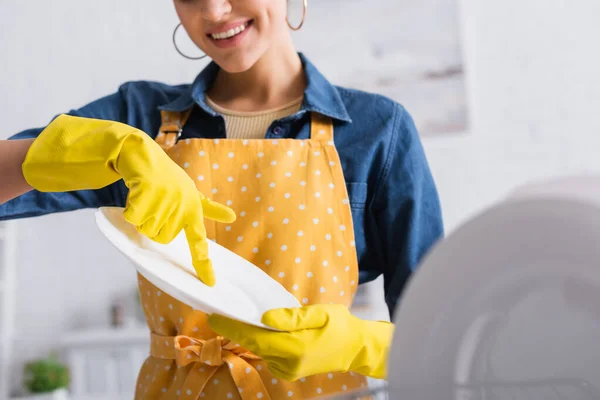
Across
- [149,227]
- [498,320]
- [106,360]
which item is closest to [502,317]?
[498,320]

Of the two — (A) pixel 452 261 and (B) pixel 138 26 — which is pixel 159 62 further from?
(A) pixel 452 261

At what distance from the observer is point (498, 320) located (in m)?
0.39

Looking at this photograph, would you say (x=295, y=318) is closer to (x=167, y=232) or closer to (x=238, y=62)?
(x=167, y=232)

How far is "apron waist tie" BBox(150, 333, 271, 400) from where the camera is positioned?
833 mm

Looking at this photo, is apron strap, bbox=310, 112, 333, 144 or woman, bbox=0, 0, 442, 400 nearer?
woman, bbox=0, 0, 442, 400

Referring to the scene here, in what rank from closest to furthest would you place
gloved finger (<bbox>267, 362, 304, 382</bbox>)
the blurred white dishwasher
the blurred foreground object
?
the blurred foreground object → gloved finger (<bbox>267, 362, 304, 382</bbox>) → the blurred white dishwasher

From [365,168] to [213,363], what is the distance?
0.32 m

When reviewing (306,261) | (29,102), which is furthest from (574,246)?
(29,102)

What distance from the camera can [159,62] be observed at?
269 cm

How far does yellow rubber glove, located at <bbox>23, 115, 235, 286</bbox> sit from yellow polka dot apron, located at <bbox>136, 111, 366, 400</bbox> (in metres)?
0.16

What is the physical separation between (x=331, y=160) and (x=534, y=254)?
0.60 metres

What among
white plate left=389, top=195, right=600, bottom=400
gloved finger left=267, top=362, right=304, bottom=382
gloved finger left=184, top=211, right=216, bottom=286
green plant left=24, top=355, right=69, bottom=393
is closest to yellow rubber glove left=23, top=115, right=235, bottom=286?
gloved finger left=184, top=211, right=216, bottom=286

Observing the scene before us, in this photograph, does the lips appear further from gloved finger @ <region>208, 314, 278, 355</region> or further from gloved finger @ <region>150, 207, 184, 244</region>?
gloved finger @ <region>208, 314, 278, 355</region>

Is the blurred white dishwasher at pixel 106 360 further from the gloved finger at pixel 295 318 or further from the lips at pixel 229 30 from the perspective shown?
the gloved finger at pixel 295 318
